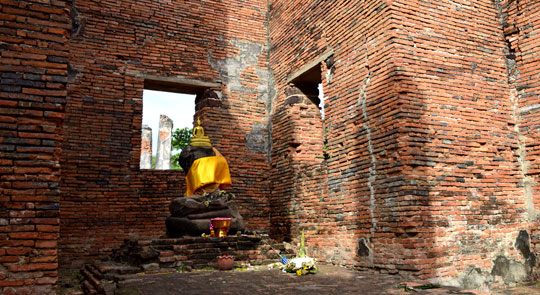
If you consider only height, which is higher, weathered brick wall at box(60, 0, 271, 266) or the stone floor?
weathered brick wall at box(60, 0, 271, 266)

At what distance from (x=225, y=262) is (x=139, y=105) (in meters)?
4.24

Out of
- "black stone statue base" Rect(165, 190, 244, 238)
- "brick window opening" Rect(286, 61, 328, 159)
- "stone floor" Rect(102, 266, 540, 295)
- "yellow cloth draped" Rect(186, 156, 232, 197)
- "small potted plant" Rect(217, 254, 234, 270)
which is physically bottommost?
"stone floor" Rect(102, 266, 540, 295)

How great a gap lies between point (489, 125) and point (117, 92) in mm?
6919

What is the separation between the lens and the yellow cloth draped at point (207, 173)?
7.57 m

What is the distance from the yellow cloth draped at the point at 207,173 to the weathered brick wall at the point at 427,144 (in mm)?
1923

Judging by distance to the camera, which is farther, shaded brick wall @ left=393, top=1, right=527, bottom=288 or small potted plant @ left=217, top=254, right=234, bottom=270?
small potted plant @ left=217, top=254, right=234, bottom=270

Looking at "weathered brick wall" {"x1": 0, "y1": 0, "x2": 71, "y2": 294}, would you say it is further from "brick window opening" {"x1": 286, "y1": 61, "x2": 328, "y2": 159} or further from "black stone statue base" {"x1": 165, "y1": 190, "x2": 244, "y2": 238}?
"brick window opening" {"x1": 286, "y1": 61, "x2": 328, "y2": 159}

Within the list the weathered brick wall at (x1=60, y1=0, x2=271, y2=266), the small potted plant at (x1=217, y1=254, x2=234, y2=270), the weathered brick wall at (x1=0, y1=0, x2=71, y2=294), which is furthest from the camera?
the weathered brick wall at (x1=60, y1=0, x2=271, y2=266)

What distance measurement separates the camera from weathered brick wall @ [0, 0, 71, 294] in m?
3.50

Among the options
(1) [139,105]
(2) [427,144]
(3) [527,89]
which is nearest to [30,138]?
(2) [427,144]

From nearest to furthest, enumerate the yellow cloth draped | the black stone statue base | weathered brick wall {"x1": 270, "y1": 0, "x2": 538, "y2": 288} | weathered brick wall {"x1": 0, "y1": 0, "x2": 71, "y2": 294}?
weathered brick wall {"x1": 0, "y1": 0, "x2": 71, "y2": 294}, weathered brick wall {"x1": 270, "y1": 0, "x2": 538, "y2": 288}, the black stone statue base, the yellow cloth draped

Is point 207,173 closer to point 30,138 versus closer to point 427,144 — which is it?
point 427,144

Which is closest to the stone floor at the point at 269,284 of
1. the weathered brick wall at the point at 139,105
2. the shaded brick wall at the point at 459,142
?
the shaded brick wall at the point at 459,142

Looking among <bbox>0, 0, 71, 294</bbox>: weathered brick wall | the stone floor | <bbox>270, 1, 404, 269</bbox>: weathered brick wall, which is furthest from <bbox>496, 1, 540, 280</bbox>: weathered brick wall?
<bbox>0, 0, 71, 294</bbox>: weathered brick wall
